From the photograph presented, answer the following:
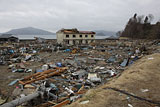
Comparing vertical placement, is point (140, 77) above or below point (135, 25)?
below

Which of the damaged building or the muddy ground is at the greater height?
the damaged building

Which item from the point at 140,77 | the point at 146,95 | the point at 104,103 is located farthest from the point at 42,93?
the point at 140,77

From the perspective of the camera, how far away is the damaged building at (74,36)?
1162 inches

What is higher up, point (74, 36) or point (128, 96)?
point (74, 36)

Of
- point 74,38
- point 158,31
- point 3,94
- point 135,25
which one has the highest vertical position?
point 135,25

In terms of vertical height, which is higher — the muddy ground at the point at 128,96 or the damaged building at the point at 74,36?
the damaged building at the point at 74,36

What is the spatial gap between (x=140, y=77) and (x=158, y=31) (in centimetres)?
4424

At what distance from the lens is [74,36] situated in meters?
30.6

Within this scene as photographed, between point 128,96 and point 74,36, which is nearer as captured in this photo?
point 128,96

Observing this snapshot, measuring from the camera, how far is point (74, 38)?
3073 cm

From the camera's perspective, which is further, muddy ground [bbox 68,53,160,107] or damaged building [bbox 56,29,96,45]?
damaged building [bbox 56,29,96,45]

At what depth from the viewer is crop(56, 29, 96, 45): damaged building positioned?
2952cm

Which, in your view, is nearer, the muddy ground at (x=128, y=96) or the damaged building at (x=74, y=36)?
the muddy ground at (x=128, y=96)

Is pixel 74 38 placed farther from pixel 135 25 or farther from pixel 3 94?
pixel 135 25
